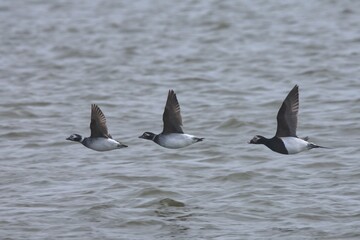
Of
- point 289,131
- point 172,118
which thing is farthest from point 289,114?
point 172,118

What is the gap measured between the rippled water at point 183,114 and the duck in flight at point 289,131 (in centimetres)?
108

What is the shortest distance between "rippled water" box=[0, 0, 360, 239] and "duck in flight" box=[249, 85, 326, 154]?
3.53ft

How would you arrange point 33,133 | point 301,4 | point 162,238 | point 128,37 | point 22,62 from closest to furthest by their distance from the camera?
point 162,238 < point 33,133 < point 22,62 < point 128,37 < point 301,4

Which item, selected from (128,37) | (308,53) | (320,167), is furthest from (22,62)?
(320,167)

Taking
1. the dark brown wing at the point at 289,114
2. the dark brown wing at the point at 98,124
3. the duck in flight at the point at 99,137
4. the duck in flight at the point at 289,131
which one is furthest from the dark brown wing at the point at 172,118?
the dark brown wing at the point at 289,114

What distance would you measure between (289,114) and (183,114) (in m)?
8.61

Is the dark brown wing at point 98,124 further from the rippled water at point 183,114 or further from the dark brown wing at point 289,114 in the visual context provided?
the dark brown wing at point 289,114

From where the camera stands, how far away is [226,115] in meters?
23.3

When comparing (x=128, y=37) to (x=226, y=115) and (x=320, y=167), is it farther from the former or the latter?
(x=320, y=167)

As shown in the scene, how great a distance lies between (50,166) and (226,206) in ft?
13.6

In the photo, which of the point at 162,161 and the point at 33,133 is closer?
the point at 162,161

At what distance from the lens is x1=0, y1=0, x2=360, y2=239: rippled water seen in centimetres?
1568

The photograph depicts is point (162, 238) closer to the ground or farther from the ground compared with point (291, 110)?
closer to the ground

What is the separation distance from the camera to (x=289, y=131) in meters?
15.2
